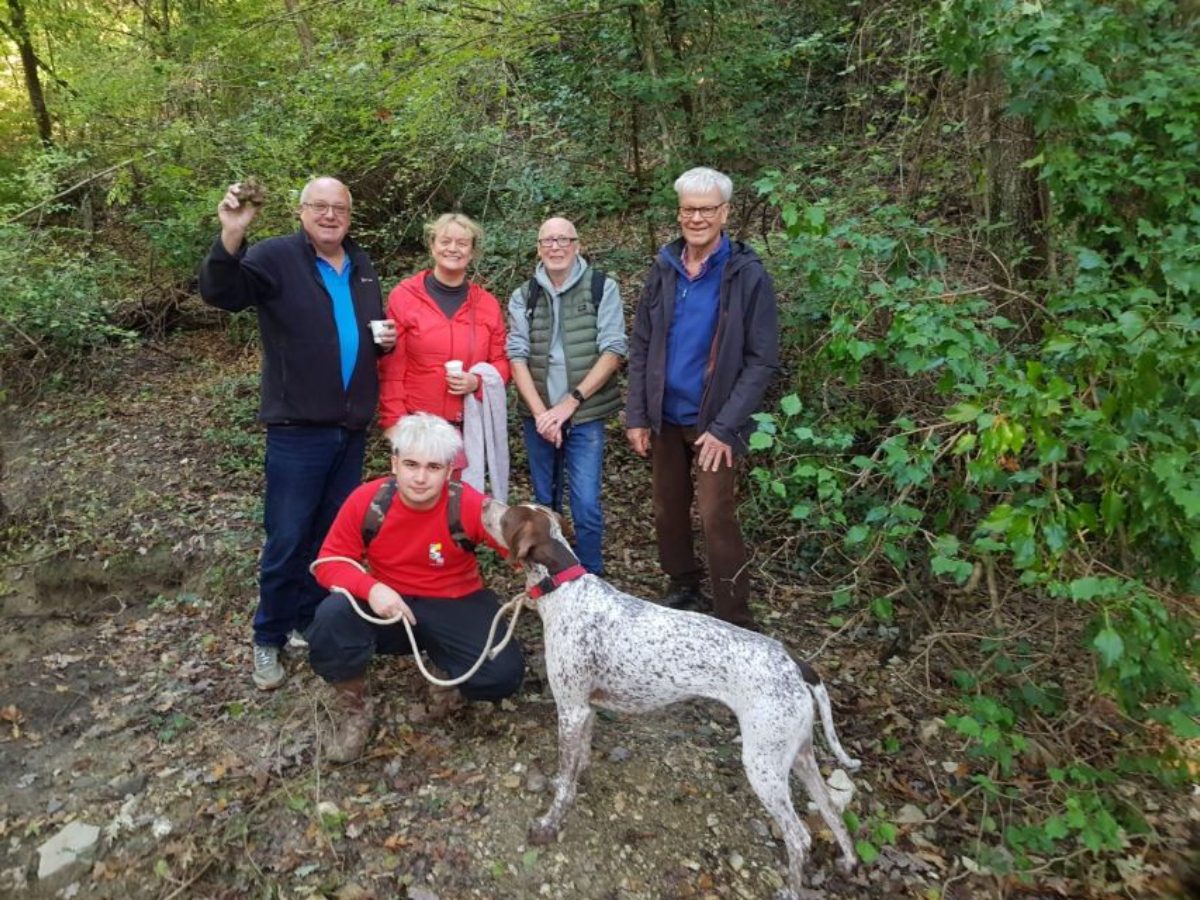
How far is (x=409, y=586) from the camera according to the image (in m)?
3.54

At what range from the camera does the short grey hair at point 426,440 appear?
3152mm

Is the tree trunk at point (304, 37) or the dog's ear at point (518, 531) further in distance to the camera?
the tree trunk at point (304, 37)

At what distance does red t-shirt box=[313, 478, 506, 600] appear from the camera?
11.0 feet

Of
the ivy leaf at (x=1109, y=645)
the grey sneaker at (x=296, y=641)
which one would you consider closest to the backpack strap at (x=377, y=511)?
the grey sneaker at (x=296, y=641)

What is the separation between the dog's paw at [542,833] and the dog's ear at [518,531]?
113cm

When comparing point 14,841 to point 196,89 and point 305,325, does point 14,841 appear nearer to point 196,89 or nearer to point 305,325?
point 305,325

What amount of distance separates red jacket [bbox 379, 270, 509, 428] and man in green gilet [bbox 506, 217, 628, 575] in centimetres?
33

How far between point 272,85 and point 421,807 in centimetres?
702

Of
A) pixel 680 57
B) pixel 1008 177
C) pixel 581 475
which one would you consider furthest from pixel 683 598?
pixel 680 57

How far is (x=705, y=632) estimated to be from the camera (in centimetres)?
282

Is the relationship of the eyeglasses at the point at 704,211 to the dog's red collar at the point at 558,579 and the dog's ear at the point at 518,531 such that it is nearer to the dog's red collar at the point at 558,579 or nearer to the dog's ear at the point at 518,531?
the dog's ear at the point at 518,531

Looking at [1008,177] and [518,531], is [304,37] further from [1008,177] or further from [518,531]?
[518,531]

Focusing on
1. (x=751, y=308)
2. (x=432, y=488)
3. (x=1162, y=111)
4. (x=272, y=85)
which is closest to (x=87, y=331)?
(x=272, y=85)

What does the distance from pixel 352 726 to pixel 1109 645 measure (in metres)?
3.12
